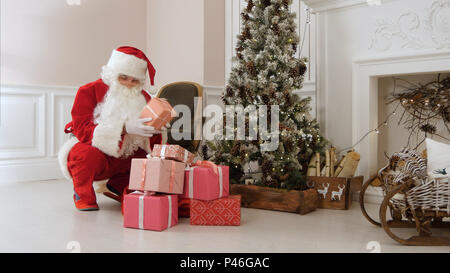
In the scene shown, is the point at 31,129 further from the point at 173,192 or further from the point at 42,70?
the point at 173,192

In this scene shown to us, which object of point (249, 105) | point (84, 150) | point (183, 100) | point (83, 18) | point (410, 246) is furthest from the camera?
point (83, 18)

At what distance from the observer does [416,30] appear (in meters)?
2.90

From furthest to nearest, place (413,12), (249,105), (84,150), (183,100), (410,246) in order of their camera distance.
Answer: (183,100), (249,105), (413,12), (84,150), (410,246)

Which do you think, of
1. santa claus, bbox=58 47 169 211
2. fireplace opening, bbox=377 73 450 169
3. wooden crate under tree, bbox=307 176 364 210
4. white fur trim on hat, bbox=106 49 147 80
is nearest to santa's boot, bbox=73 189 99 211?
santa claus, bbox=58 47 169 211

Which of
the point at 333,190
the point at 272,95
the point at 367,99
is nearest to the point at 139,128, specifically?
the point at 272,95

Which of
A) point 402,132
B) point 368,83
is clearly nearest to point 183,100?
point 368,83

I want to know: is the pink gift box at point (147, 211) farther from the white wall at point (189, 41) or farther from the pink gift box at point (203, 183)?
the white wall at point (189, 41)

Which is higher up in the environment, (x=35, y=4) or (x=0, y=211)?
(x=35, y=4)

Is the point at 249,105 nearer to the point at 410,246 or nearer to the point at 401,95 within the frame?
the point at 401,95

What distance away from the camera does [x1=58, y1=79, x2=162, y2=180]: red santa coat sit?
2.69m

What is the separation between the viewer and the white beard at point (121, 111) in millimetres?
2750

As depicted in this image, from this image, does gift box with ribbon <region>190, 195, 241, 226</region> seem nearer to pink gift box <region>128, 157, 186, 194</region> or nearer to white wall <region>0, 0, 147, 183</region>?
pink gift box <region>128, 157, 186, 194</region>

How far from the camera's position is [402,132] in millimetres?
3307

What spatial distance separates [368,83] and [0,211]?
280cm
